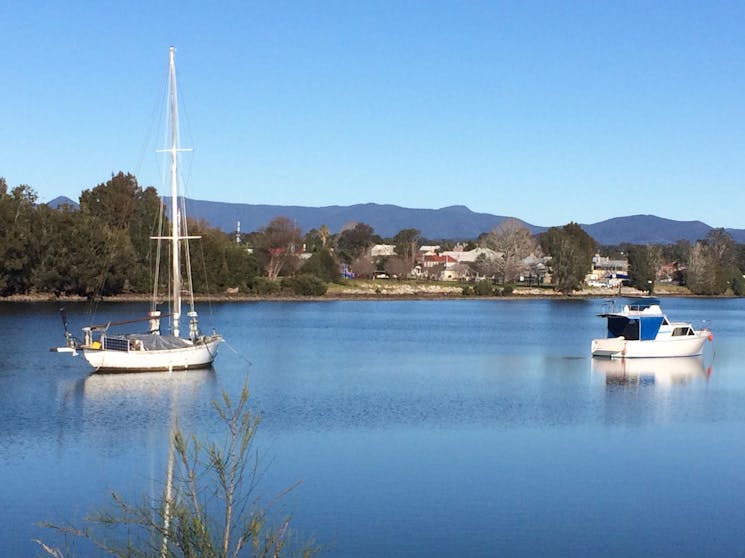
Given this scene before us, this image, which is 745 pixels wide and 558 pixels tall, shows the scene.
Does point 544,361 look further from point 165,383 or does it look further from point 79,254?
point 79,254

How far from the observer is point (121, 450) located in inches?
963

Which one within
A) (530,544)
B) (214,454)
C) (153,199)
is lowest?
(530,544)

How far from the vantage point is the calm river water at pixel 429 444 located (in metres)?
18.5

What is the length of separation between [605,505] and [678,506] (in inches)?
56.3

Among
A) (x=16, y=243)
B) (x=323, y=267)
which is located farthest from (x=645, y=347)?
(x=323, y=267)

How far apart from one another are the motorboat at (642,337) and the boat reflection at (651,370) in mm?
338

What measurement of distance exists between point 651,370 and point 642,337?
419cm

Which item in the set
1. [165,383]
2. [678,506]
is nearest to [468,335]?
[165,383]

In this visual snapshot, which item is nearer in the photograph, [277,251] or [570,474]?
[570,474]

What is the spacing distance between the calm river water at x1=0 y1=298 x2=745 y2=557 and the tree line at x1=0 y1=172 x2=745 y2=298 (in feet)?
78.6

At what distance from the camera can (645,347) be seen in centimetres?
4850

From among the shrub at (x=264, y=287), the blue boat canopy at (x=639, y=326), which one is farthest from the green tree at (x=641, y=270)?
the blue boat canopy at (x=639, y=326)

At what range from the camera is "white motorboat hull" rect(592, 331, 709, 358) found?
48156 millimetres

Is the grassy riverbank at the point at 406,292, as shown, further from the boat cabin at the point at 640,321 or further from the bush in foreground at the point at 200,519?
the bush in foreground at the point at 200,519
